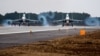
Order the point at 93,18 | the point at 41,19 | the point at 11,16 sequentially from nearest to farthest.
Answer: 1. the point at 41,19
2. the point at 11,16
3. the point at 93,18

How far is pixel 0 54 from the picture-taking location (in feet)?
48.2

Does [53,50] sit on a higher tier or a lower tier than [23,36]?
higher

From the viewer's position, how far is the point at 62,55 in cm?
1476

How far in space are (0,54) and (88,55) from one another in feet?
14.6

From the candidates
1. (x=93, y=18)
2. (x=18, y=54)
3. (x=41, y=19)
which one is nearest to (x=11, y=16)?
(x=41, y=19)

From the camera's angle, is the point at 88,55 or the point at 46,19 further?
the point at 46,19

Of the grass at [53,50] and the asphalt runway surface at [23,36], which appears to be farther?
the asphalt runway surface at [23,36]

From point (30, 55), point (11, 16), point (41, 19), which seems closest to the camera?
point (30, 55)

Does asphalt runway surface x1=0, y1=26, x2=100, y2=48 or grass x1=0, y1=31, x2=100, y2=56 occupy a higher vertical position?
grass x1=0, y1=31, x2=100, y2=56

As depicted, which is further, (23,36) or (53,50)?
(23,36)

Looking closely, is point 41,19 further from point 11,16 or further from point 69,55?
point 69,55

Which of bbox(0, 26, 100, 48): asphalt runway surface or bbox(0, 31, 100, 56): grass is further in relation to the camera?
bbox(0, 26, 100, 48): asphalt runway surface

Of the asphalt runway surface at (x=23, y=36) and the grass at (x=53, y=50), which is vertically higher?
the grass at (x=53, y=50)

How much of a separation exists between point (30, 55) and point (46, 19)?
157054mm
